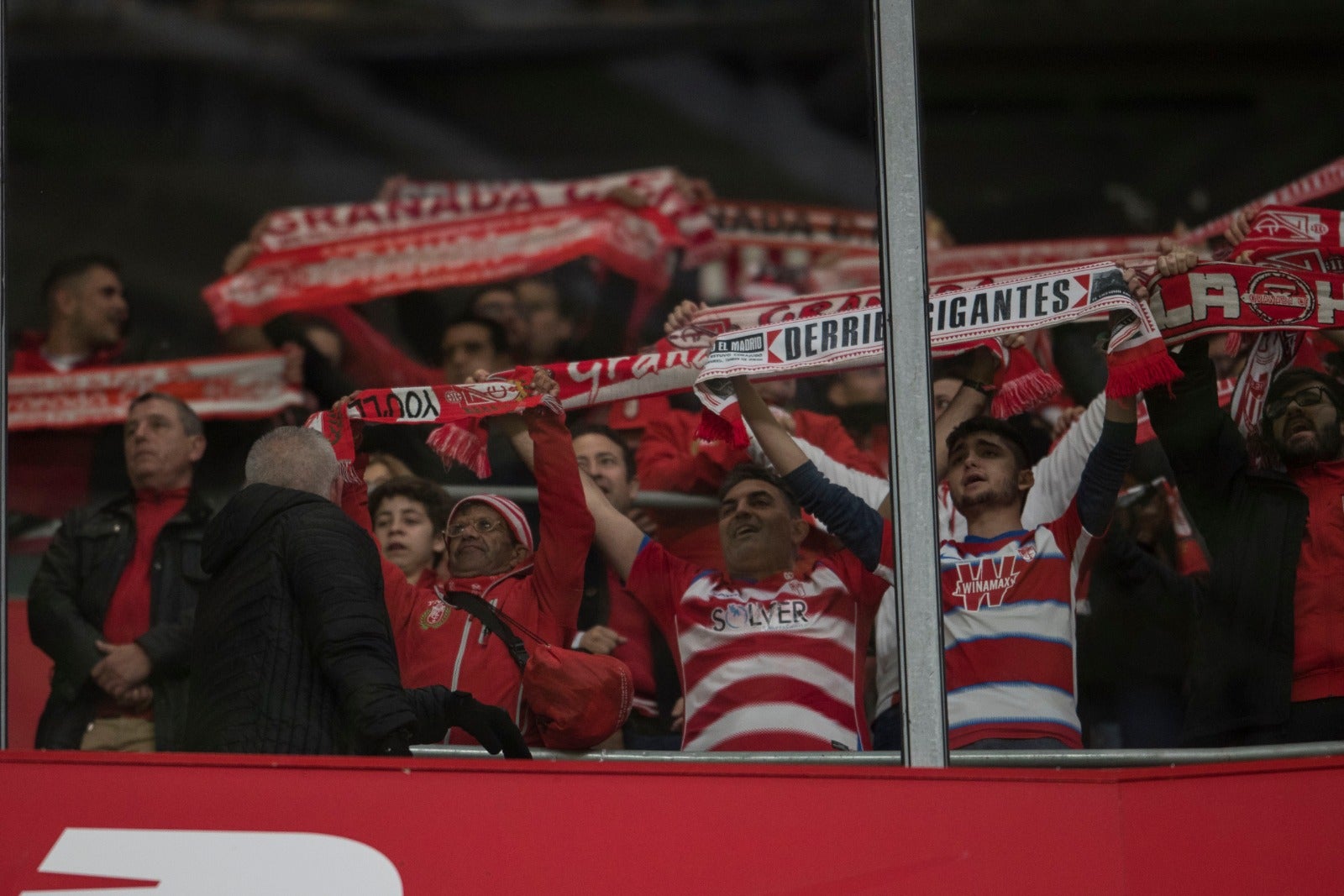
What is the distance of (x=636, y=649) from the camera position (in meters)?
4.09

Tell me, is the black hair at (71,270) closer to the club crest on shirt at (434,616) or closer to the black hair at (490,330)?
the black hair at (490,330)

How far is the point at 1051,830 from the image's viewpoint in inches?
118

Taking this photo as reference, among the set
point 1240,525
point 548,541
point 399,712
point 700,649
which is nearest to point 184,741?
point 399,712

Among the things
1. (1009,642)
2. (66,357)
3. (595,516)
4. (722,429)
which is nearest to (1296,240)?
(1009,642)

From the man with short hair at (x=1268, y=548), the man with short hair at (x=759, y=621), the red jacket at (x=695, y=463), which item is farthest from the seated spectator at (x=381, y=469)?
the man with short hair at (x=1268, y=548)

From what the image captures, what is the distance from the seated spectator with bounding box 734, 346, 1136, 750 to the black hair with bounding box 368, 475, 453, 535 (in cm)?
92

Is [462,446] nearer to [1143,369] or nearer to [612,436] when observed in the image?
[612,436]

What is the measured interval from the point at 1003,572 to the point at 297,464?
1.71 m

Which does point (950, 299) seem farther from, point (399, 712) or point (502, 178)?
point (502, 178)

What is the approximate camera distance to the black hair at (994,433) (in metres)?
4.07

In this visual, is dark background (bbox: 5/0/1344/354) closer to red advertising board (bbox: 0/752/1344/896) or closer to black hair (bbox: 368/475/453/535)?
black hair (bbox: 368/475/453/535)

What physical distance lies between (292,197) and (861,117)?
432cm

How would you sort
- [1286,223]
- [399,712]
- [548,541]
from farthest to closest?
[1286,223] → [548,541] → [399,712]

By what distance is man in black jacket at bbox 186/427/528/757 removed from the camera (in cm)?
329
